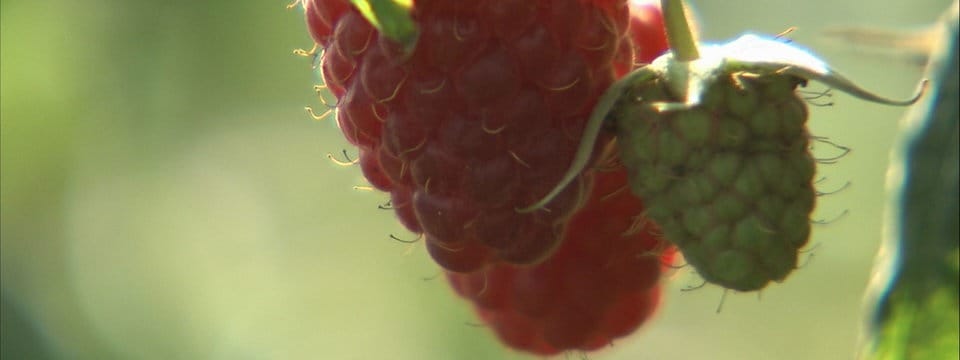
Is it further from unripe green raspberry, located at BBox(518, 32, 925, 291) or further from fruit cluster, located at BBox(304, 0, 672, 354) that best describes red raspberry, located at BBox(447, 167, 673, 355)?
unripe green raspberry, located at BBox(518, 32, 925, 291)

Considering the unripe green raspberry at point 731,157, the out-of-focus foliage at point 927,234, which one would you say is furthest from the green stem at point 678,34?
the out-of-focus foliage at point 927,234

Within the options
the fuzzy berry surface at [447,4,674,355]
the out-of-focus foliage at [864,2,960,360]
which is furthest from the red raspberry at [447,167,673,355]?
the out-of-focus foliage at [864,2,960,360]

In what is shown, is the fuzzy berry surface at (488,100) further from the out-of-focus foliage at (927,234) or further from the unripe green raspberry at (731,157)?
the out-of-focus foliage at (927,234)

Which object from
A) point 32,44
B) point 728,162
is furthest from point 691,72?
point 32,44

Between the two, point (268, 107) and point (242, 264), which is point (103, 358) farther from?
point (268, 107)

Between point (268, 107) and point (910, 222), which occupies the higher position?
point (910, 222)

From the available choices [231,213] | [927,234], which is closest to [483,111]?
[927,234]
